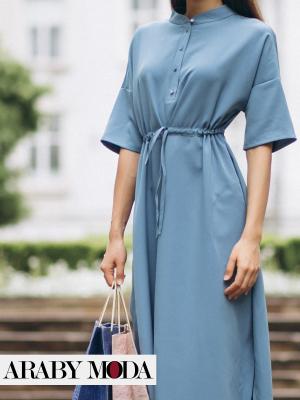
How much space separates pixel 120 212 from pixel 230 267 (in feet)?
1.05

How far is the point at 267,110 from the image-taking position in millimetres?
2807

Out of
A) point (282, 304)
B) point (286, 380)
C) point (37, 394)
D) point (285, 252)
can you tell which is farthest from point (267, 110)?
point (285, 252)

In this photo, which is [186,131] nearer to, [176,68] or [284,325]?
[176,68]

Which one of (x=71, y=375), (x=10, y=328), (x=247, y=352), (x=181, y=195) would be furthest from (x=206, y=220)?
(x=10, y=328)

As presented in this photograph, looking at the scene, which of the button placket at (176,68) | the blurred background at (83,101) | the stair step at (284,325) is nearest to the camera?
the button placket at (176,68)

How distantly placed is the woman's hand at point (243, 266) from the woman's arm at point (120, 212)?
267mm

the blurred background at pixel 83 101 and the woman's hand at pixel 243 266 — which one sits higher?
the woman's hand at pixel 243 266

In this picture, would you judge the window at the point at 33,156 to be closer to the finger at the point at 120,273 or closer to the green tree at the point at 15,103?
the green tree at the point at 15,103

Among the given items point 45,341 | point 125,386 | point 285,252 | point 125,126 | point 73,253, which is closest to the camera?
point 125,386

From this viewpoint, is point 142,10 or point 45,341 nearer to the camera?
point 45,341

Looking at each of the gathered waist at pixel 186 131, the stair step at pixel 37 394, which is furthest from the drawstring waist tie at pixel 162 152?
the stair step at pixel 37 394

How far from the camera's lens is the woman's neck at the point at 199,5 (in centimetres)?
287

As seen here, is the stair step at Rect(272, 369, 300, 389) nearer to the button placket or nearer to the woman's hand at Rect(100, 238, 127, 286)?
the woman's hand at Rect(100, 238, 127, 286)

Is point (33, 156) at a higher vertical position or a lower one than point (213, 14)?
lower
